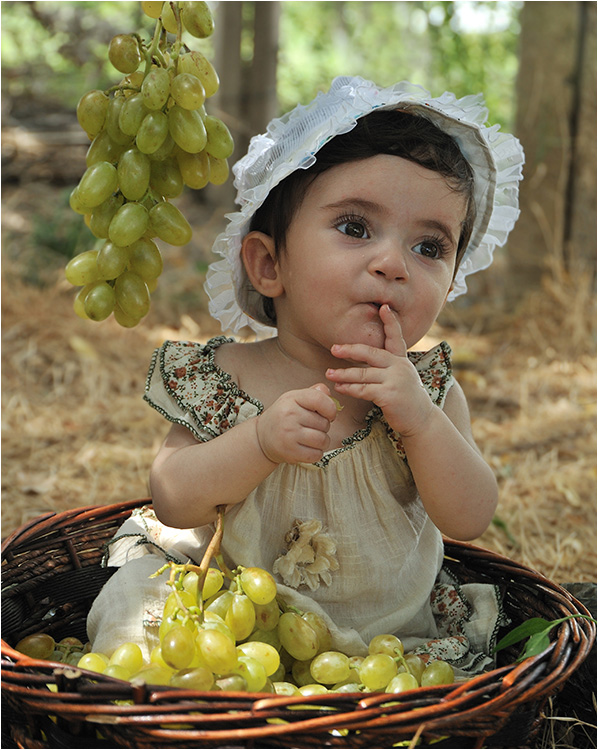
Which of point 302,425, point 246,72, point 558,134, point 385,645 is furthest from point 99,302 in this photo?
point 246,72

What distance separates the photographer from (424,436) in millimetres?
1444

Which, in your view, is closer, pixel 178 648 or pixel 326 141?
pixel 178 648

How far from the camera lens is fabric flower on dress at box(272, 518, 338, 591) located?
1575mm

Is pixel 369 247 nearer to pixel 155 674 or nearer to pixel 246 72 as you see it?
pixel 155 674

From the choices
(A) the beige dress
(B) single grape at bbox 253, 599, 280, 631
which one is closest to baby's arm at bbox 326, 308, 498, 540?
(A) the beige dress

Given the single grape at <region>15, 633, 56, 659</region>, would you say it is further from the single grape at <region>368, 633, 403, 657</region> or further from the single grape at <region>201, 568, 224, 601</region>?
the single grape at <region>368, 633, 403, 657</region>

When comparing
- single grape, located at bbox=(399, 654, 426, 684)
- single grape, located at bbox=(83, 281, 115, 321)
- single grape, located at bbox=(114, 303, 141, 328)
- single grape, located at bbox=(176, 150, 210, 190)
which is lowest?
single grape, located at bbox=(399, 654, 426, 684)

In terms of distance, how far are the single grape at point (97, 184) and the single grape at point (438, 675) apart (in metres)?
1.04

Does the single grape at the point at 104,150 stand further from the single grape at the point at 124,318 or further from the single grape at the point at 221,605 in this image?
the single grape at the point at 221,605

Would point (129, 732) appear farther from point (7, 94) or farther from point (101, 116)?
point (7, 94)

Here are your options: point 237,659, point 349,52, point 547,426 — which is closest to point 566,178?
point 547,426

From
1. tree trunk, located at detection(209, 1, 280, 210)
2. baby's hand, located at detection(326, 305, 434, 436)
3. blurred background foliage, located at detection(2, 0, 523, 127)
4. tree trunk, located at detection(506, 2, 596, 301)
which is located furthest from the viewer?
blurred background foliage, located at detection(2, 0, 523, 127)

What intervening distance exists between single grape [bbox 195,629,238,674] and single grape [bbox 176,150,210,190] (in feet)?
2.74

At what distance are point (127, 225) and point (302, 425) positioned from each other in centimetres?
50
